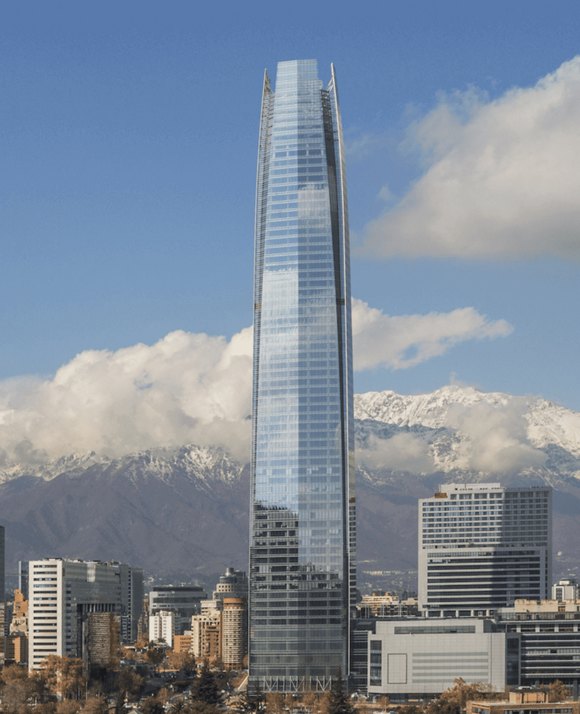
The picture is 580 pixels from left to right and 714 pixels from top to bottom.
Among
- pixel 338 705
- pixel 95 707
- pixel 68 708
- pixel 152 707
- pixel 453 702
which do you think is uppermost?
pixel 338 705

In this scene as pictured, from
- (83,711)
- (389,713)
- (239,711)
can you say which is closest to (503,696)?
(389,713)

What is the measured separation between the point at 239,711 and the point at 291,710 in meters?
7.15

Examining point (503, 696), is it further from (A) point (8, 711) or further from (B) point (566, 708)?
(A) point (8, 711)

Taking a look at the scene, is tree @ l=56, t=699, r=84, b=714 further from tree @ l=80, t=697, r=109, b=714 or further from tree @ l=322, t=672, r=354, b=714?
tree @ l=322, t=672, r=354, b=714

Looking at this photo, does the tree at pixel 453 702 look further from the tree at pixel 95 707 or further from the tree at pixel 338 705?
the tree at pixel 95 707

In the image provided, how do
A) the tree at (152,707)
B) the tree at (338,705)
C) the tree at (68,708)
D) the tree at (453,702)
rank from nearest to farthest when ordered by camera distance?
the tree at (338,705)
the tree at (152,707)
the tree at (453,702)
the tree at (68,708)

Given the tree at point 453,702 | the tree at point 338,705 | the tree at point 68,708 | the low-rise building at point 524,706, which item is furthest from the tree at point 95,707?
the low-rise building at point 524,706

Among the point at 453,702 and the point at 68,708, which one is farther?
the point at 68,708

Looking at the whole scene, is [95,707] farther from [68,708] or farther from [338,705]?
[338,705]

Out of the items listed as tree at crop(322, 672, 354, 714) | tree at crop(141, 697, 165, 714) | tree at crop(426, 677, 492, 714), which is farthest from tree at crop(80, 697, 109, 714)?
tree at crop(426, 677, 492, 714)

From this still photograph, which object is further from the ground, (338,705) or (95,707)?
(338,705)

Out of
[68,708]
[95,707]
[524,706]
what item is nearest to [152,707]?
[95,707]

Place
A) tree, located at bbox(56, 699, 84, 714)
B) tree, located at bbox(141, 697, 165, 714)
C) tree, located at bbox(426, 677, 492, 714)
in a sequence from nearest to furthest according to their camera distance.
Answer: tree, located at bbox(141, 697, 165, 714) → tree, located at bbox(426, 677, 492, 714) → tree, located at bbox(56, 699, 84, 714)

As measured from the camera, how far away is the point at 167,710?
196125 millimetres
